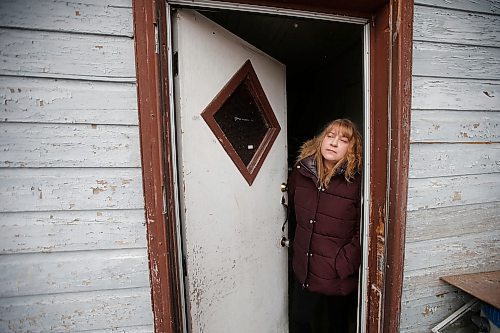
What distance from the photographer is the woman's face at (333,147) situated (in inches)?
61.2

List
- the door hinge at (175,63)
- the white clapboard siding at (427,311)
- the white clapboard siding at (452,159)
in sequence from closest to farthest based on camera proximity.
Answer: the door hinge at (175,63) < the white clapboard siding at (452,159) < the white clapboard siding at (427,311)

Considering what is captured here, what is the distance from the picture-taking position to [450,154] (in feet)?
4.36

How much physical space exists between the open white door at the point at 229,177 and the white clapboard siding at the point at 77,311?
240 mm

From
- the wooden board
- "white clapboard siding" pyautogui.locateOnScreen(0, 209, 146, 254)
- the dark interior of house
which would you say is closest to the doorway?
the dark interior of house

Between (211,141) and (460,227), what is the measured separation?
54.0 inches

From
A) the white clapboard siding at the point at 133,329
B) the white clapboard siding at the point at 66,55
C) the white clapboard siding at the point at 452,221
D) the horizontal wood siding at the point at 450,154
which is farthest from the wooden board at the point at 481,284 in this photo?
the white clapboard siding at the point at 66,55

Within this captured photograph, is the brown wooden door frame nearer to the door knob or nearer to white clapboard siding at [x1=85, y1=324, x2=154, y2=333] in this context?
white clapboard siding at [x1=85, y1=324, x2=154, y2=333]

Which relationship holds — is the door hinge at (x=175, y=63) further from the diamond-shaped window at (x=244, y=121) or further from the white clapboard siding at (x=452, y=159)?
the white clapboard siding at (x=452, y=159)

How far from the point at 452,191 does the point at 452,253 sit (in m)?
0.34

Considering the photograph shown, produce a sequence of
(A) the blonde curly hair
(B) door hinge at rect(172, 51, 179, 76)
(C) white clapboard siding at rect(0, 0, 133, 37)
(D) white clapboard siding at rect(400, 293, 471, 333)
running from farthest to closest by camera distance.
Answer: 1. (A) the blonde curly hair
2. (D) white clapboard siding at rect(400, 293, 471, 333)
3. (B) door hinge at rect(172, 51, 179, 76)
4. (C) white clapboard siding at rect(0, 0, 133, 37)

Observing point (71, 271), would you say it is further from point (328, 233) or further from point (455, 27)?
point (455, 27)

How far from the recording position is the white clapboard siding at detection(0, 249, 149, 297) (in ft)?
3.43

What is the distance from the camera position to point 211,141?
1366 mm

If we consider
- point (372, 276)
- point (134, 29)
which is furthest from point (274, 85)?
point (372, 276)
